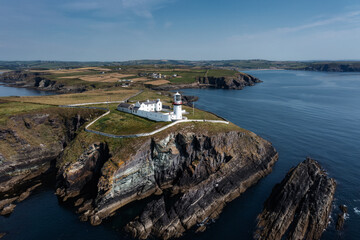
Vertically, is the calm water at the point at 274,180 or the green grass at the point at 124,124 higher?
the green grass at the point at 124,124

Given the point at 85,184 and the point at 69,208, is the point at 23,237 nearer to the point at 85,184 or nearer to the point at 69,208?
the point at 69,208

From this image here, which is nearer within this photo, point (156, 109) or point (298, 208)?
point (298, 208)

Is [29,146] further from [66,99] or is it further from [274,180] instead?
[274,180]

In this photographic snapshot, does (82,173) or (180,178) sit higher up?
(82,173)

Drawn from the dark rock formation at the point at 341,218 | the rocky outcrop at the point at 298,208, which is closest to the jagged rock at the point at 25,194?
the rocky outcrop at the point at 298,208

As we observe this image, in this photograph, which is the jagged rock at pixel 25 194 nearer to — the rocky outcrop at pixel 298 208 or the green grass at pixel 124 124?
the green grass at pixel 124 124

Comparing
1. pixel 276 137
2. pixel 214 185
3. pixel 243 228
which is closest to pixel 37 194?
pixel 214 185

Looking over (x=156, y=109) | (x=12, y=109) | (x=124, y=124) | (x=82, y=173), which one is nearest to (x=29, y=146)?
(x=12, y=109)

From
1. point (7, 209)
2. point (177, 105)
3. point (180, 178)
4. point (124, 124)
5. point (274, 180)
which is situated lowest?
point (7, 209)
